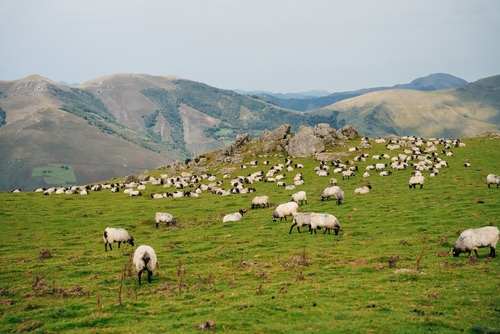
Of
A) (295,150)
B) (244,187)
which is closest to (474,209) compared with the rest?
(244,187)

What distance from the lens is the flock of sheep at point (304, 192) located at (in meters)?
23.1

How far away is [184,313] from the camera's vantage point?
16688 millimetres

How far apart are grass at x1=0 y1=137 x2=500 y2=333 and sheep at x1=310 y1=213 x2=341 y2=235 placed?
41.5 inches

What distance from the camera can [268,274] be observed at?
73.4 ft

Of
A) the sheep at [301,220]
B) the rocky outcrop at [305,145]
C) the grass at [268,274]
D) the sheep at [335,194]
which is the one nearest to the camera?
the grass at [268,274]

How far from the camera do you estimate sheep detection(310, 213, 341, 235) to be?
3182cm

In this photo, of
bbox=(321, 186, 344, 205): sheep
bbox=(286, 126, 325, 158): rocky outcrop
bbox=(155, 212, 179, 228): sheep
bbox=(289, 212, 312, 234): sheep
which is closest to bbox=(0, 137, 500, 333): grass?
bbox=(289, 212, 312, 234): sheep

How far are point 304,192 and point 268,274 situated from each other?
24.9 meters

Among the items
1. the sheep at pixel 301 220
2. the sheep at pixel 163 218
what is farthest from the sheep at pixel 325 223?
the sheep at pixel 163 218

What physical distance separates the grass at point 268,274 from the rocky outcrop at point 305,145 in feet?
149

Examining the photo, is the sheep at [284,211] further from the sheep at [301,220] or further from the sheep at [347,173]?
the sheep at [347,173]

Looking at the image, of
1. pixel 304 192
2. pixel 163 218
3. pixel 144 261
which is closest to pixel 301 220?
pixel 304 192

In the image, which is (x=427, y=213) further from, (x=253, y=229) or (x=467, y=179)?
(x=467, y=179)

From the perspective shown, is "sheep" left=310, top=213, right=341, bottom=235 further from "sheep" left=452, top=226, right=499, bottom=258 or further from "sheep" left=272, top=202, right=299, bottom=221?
"sheep" left=452, top=226, right=499, bottom=258
